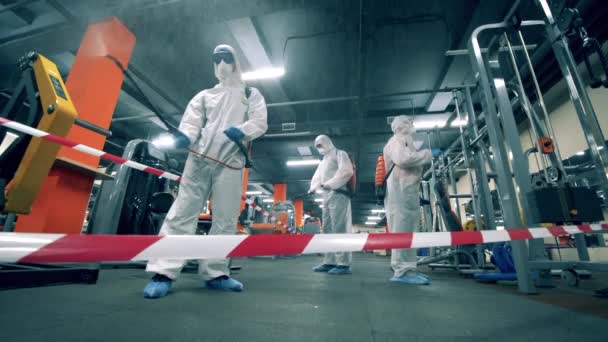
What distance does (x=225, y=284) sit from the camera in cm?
161

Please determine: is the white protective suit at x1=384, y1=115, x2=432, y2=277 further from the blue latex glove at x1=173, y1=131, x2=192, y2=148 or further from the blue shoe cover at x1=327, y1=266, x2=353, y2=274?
the blue latex glove at x1=173, y1=131, x2=192, y2=148

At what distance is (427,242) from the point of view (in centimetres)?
90

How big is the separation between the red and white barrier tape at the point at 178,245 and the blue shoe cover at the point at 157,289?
0.91 m

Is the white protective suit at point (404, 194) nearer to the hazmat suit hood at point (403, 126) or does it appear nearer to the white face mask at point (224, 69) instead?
the hazmat suit hood at point (403, 126)

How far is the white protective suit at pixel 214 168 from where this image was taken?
5.16 feet

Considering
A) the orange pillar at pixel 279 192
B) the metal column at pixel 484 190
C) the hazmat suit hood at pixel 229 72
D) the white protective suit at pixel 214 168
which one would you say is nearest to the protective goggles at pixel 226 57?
the hazmat suit hood at pixel 229 72

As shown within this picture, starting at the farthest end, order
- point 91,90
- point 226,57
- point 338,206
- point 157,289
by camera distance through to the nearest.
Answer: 1. point 91,90
2. point 338,206
3. point 226,57
4. point 157,289

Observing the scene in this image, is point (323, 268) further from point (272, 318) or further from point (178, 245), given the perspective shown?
point (178, 245)

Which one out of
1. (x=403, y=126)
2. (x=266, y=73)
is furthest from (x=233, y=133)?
(x=266, y=73)

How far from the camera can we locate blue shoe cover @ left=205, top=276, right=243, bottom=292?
1596mm

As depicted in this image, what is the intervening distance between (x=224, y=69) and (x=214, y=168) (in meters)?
0.76

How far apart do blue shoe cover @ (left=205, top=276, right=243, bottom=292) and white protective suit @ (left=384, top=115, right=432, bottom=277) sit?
135 cm

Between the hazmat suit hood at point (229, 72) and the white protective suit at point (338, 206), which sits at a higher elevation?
the hazmat suit hood at point (229, 72)

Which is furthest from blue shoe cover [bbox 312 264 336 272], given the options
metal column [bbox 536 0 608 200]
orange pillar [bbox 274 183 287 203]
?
orange pillar [bbox 274 183 287 203]
